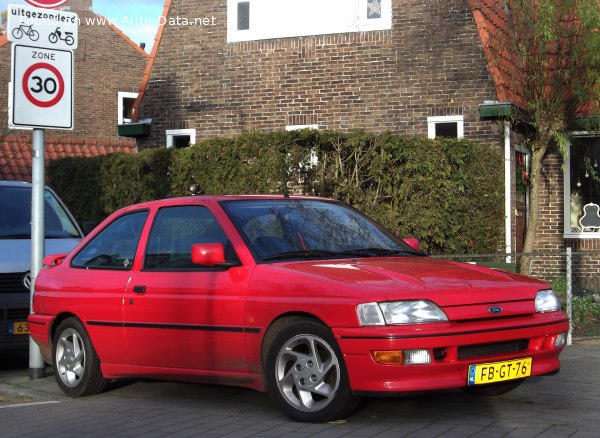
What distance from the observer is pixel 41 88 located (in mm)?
10047

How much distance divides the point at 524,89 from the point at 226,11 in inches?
241

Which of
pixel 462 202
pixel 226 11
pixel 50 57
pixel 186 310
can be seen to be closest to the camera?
pixel 186 310

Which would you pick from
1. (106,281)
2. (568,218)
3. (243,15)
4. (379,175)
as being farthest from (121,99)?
(106,281)

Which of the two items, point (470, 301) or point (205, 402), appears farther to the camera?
point (205, 402)

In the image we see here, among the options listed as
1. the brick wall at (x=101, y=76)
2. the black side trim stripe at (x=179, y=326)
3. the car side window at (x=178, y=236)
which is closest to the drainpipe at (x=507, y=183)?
the car side window at (x=178, y=236)

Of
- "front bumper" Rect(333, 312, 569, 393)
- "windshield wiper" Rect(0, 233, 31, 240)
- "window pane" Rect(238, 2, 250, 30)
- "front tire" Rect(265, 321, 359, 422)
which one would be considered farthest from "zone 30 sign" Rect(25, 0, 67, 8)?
"window pane" Rect(238, 2, 250, 30)

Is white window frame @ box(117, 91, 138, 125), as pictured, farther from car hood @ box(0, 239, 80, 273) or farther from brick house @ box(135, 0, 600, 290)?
car hood @ box(0, 239, 80, 273)

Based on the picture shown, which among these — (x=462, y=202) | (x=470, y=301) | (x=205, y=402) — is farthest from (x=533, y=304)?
(x=462, y=202)

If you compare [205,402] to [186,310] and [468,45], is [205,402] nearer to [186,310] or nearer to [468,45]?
[186,310]

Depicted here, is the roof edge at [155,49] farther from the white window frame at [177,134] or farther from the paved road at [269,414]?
the paved road at [269,414]

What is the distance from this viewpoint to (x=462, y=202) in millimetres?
15117

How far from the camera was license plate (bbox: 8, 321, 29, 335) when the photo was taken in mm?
10609

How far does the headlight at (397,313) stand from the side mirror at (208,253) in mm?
1284

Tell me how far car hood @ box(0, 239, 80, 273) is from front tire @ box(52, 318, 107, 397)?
1.75m
